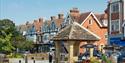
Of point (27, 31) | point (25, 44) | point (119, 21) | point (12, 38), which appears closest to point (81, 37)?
point (119, 21)

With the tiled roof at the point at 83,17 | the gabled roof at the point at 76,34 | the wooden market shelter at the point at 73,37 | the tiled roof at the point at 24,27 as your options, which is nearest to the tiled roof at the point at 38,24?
the tiled roof at the point at 24,27

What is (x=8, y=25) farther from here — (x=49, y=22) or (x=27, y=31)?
(x=27, y=31)

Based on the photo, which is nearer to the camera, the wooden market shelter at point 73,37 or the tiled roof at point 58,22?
the wooden market shelter at point 73,37

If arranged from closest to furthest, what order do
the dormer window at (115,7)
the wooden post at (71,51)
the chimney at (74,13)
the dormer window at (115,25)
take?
1. the wooden post at (71,51)
2. the dormer window at (115,7)
3. the dormer window at (115,25)
4. the chimney at (74,13)

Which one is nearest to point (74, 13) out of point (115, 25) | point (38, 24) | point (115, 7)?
point (115, 25)

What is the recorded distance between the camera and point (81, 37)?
26891 millimetres

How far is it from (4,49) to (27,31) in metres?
45.7

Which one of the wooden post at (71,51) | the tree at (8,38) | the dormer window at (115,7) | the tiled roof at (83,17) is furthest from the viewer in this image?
the tiled roof at (83,17)

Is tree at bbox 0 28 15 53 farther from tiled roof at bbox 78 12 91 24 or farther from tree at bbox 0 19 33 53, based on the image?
tiled roof at bbox 78 12 91 24

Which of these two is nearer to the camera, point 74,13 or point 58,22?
point 74,13

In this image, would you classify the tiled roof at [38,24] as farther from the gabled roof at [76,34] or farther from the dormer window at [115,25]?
the gabled roof at [76,34]

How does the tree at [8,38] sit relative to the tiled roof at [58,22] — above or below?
below

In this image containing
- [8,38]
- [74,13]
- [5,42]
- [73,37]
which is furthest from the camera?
[74,13]

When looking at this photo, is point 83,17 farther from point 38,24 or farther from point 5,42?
point 38,24
